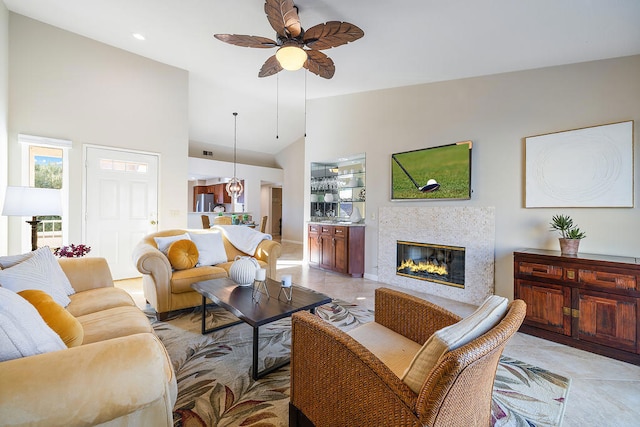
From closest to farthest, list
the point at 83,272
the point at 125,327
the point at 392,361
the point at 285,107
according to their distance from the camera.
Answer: the point at 392,361 → the point at 125,327 → the point at 83,272 → the point at 285,107

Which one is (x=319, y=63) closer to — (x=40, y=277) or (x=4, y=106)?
(x=40, y=277)

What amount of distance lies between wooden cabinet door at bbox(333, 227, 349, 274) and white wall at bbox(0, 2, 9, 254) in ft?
14.5

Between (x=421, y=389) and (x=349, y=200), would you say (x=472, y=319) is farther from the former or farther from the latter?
(x=349, y=200)

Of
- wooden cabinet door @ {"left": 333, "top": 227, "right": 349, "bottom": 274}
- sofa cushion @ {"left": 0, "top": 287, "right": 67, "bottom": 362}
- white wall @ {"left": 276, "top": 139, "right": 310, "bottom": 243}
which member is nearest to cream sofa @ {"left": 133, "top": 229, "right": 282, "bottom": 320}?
sofa cushion @ {"left": 0, "top": 287, "right": 67, "bottom": 362}

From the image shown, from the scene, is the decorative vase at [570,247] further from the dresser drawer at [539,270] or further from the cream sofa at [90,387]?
the cream sofa at [90,387]

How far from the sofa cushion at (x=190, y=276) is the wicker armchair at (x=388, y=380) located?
1.93m

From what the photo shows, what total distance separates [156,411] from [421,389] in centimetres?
100

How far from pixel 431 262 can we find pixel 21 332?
406cm

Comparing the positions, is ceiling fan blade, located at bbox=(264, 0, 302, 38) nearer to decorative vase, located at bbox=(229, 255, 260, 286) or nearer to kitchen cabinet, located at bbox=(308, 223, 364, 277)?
decorative vase, located at bbox=(229, 255, 260, 286)

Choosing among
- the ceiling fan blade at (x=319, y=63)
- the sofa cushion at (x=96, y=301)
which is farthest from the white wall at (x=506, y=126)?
the sofa cushion at (x=96, y=301)

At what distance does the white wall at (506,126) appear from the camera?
8.47 ft

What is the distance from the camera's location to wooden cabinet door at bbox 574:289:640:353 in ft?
7.05

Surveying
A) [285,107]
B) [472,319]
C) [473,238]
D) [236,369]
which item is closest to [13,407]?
[236,369]

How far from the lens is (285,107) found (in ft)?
21.9
